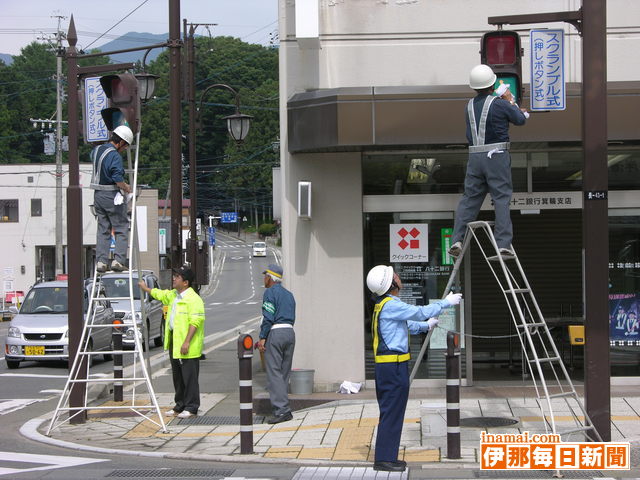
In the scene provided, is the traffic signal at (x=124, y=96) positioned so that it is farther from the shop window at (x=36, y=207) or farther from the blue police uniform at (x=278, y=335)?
the shop window at (x=36, y=207)

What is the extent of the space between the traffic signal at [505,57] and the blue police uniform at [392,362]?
2.57 meters

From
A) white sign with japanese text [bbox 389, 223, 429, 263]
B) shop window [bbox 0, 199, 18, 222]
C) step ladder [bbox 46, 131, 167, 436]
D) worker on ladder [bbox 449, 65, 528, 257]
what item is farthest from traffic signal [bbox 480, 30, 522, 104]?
shop window [bbox 0, 199, 18, 222]

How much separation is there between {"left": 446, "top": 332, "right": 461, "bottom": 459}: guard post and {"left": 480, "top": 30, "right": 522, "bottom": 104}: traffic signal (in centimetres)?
261

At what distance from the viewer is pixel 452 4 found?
13227 millimetres

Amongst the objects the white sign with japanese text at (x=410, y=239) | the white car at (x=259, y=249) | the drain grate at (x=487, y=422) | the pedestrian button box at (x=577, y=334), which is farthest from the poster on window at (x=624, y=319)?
the white car at (x=259, y=249)

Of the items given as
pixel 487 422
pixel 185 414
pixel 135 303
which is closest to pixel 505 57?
pixel 487 422

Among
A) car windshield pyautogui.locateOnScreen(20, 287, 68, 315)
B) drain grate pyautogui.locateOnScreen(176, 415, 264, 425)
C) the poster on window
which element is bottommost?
drain grate pyautogui.locateOnScreen(176, 415, 264, 425)

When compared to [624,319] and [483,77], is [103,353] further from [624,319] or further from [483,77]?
[624,319]

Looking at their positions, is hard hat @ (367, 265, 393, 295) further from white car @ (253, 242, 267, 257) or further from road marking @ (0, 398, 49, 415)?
white car @ (253, 242, 267, 257)

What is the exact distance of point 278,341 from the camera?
11828 mm

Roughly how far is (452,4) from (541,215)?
463 cm

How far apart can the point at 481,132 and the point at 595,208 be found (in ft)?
4.57

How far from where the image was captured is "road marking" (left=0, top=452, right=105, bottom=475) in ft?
29.8

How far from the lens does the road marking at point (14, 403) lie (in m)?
14.0
